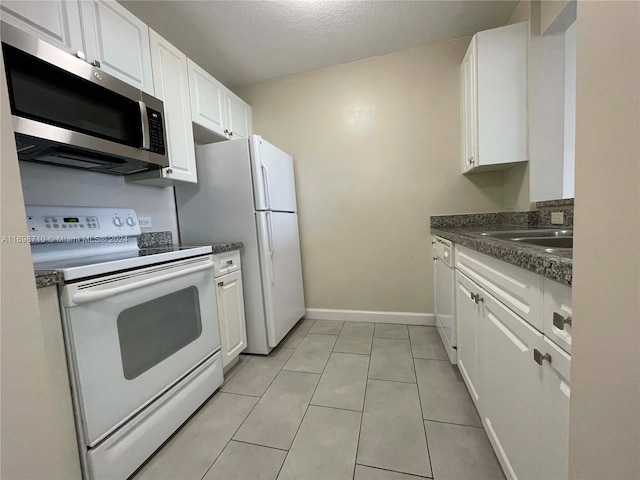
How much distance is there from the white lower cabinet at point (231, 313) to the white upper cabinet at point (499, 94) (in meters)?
1.95

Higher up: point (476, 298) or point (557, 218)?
point (557, 218)

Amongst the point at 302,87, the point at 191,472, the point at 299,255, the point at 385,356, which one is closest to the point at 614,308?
the point at 191,472

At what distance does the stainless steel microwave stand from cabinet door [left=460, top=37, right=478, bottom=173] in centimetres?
208

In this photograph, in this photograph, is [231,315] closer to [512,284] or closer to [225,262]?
[225,262]

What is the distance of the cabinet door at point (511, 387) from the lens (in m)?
0.70

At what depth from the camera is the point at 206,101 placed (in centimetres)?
192

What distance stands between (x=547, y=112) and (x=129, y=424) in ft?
9.29

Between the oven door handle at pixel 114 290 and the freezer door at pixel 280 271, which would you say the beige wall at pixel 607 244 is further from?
the freezer door at pixel 280 271

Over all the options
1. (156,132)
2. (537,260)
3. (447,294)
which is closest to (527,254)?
(537,260)

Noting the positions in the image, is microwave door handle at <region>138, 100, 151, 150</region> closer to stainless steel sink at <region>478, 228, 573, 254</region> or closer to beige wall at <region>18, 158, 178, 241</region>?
beige wall at <region>18, 158, 178, 241</region>

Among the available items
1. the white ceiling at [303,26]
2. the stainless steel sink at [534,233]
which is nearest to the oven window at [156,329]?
the stainless steel sink at [534,233]

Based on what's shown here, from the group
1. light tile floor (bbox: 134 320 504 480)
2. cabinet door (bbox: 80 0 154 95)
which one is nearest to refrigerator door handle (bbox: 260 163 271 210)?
cabinet door (bbox: 80 0 154 95)

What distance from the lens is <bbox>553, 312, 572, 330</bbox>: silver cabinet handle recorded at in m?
0.55

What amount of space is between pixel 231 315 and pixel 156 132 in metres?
1.23
